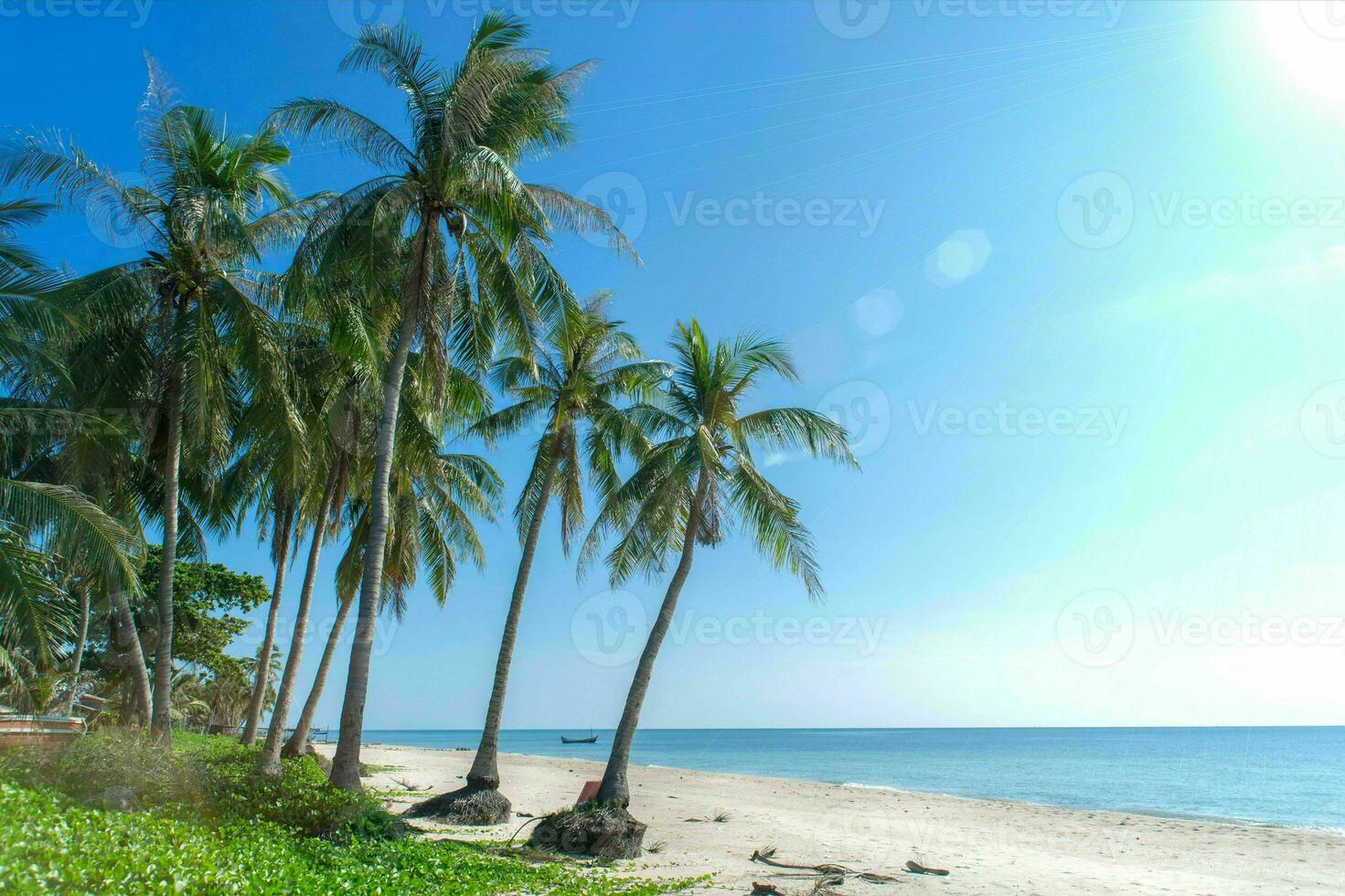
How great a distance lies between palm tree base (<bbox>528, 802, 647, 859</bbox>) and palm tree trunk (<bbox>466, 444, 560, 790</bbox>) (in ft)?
9.38

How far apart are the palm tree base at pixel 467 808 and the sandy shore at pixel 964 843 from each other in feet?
1.21

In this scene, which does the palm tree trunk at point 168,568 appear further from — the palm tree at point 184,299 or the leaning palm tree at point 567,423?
the leaning palm tree at point 567,423

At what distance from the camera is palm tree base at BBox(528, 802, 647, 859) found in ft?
38.5

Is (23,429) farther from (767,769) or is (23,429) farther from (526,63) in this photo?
(767,769)

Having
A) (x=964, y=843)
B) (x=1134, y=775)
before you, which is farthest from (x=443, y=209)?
(x=1134, y=775)

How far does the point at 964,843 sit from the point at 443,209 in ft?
49.9

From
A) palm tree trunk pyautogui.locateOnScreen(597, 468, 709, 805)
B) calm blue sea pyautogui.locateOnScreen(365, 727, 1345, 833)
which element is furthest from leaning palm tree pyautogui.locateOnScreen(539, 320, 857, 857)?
calm blue sea pyautogui.locateOnScreen(365, 727, 1345, 833)

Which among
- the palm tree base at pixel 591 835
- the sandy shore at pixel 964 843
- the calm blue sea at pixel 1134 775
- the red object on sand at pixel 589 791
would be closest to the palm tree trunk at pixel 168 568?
the sandy shore at pixel 964 843

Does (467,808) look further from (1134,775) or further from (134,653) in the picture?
(1134,775)

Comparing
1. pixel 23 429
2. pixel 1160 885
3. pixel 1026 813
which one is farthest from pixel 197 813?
pixel 1026 813

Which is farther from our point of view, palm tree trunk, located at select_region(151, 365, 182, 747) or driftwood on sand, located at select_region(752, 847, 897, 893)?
palm tree trunk, located at select_region(151, 365, 182, 747)

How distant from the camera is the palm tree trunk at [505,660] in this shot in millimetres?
14945

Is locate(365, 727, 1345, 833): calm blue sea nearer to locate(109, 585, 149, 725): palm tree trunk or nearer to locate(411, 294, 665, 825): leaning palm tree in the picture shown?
locate(411, 294, 665, 825): leaning palm tree

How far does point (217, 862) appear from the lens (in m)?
6.02
